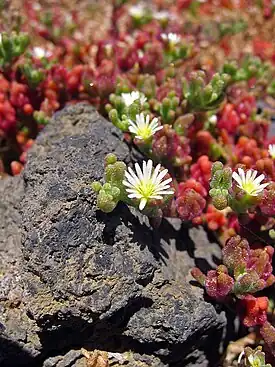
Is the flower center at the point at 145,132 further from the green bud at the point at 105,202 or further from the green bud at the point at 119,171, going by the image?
the green bud at the point at 105,202

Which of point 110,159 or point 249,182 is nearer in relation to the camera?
point 110,159

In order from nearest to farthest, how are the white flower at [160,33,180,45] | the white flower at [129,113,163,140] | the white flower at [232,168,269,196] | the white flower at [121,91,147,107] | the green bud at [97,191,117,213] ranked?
the green bud at [97,191,117,213] < the white flower at [232,168,269,196] < the white flower at [129,113,163,140] < the white flower at [121,91,147,107] < the white flower at [160,33,180,45]

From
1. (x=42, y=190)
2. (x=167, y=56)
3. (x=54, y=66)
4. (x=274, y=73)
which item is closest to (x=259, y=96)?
(x=274, y=73)

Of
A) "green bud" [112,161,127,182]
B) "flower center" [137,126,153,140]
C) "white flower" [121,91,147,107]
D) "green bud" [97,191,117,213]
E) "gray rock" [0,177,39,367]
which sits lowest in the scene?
"gray rock" [0,177,39,367]

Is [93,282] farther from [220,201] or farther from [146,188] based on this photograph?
[220,201]

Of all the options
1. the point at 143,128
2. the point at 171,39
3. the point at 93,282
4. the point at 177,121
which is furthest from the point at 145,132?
the point at 171,39

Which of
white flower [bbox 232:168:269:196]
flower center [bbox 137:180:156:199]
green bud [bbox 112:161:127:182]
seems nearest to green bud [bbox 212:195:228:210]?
white flower [bbox 232:168:269:196]

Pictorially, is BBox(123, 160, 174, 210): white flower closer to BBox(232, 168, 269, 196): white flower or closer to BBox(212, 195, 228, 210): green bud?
BBox(212, 195, 228, 210): green bud
